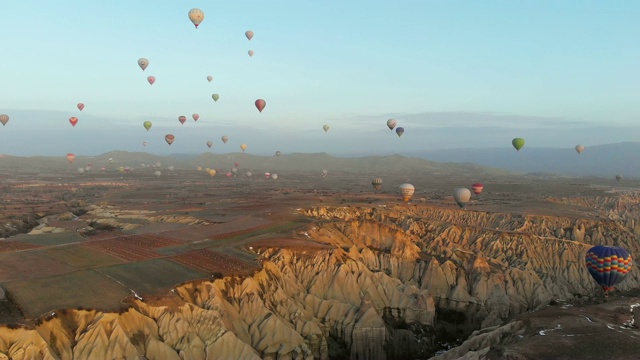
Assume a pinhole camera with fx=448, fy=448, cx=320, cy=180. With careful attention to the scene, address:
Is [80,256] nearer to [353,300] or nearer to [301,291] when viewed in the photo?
[301,291]

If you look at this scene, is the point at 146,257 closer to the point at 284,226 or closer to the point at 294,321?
the point at 294,321

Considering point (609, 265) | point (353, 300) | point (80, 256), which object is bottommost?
point (353, 300)

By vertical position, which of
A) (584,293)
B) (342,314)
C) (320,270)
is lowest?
(584,293)

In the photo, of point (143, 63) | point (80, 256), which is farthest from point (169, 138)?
point (80, 256)

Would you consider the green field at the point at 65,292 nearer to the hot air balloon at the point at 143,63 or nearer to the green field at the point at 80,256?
the green field at the point at 80,256

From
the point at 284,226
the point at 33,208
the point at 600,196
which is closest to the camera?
the point at 284,226

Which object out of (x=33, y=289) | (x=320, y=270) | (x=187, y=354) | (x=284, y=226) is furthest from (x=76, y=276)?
(x=284, y=226)

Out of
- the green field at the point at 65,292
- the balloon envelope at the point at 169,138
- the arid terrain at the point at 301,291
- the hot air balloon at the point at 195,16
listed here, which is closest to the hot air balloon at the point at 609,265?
the arid terrain at the point at 301,291

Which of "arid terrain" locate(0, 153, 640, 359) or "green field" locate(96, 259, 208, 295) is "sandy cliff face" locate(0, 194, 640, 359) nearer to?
"arid terrain" locate(0, 153, 640, 359)
